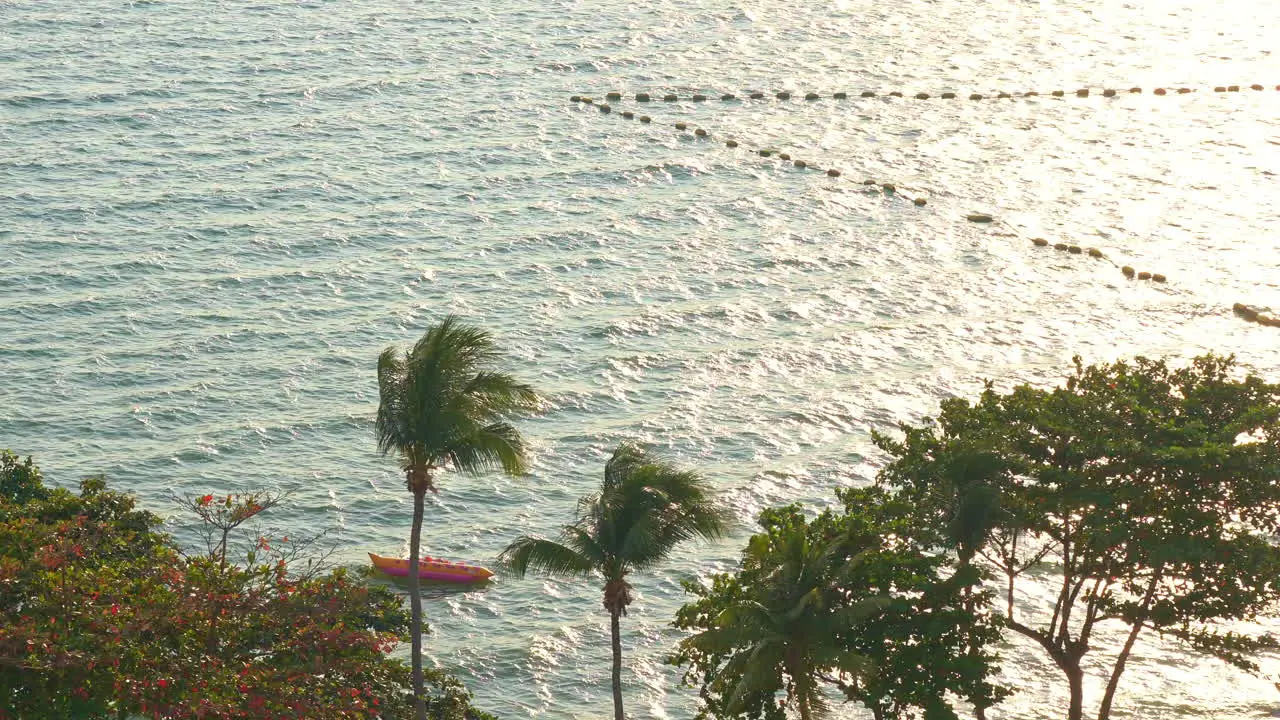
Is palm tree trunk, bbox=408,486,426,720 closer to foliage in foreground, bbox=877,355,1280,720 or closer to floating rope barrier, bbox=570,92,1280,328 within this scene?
foliage in foreground, bbox=877,355,1280,720

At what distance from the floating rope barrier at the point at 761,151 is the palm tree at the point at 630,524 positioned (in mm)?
62041

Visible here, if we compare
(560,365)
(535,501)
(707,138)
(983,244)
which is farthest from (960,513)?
(707,138)

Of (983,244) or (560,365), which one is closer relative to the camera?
(560,365)

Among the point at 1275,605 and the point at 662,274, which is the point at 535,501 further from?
the point at 1275,605

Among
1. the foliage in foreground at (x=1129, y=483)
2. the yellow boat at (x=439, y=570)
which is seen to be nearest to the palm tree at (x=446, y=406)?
the foliage in foreground at (x=1129, y=483)

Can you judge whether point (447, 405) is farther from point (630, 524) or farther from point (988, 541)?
point (988, 541)

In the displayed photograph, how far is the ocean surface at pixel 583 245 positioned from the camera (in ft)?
220

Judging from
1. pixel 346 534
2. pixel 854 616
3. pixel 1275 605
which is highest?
pixel 854 616

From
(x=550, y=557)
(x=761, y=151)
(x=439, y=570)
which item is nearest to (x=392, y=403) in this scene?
(x=550, y=557)

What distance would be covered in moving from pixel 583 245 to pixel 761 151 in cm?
2003

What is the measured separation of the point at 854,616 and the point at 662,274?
172ft

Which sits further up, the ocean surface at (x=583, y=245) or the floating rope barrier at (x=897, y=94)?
the floating rope barrier at (x=897, y=94)

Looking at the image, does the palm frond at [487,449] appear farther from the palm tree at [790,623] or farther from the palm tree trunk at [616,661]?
the palm tree at [790,623]

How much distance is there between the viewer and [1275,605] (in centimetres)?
5684
